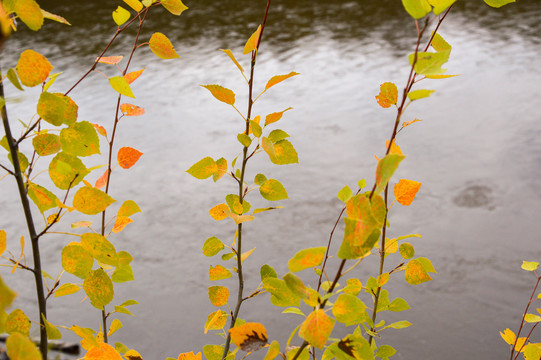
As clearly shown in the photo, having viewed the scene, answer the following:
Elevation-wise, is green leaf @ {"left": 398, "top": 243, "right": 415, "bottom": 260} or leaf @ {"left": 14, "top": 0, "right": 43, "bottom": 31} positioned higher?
leaf @ {"left": 14, "top": 0, "right": 43, "bottom": 31}

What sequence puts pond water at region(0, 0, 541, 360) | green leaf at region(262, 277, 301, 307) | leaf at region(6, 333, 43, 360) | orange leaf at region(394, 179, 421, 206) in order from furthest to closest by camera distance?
pond water at region(0, 0, 541, 360) → orange leaf at region(394, 179, 421, 206) → green leaf at region(262, 277, 301, 307) → leaf at region(6, 333, 43, 360)

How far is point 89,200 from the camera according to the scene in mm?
290

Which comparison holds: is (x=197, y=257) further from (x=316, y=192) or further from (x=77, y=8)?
(x=77, y=8)

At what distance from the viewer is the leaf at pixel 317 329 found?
0.79 feet

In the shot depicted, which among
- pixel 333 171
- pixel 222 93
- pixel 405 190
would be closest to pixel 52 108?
pixel 222 93

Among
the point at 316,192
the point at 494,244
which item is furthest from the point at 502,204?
the point at 316,192

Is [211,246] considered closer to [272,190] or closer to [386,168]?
[272,190]

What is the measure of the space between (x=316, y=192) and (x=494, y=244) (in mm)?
803

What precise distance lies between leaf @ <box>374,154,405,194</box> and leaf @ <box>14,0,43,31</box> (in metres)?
0.21

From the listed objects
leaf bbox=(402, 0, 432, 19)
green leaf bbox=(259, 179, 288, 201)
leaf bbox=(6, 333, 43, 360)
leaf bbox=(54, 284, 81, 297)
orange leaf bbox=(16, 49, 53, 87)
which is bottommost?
leaf bbox=(54, 284, 81, 297)

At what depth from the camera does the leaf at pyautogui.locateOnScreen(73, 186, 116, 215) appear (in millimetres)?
287

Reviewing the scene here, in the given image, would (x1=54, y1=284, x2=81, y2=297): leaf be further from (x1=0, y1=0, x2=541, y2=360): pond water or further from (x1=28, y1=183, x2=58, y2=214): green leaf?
(x1=0, y1=0, x2=541, y2=360): pond water

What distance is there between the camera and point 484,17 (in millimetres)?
4578

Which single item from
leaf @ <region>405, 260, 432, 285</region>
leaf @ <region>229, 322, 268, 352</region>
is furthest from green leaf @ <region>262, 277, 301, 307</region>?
leaf @ <region>405, 260, 432, 285</region>
